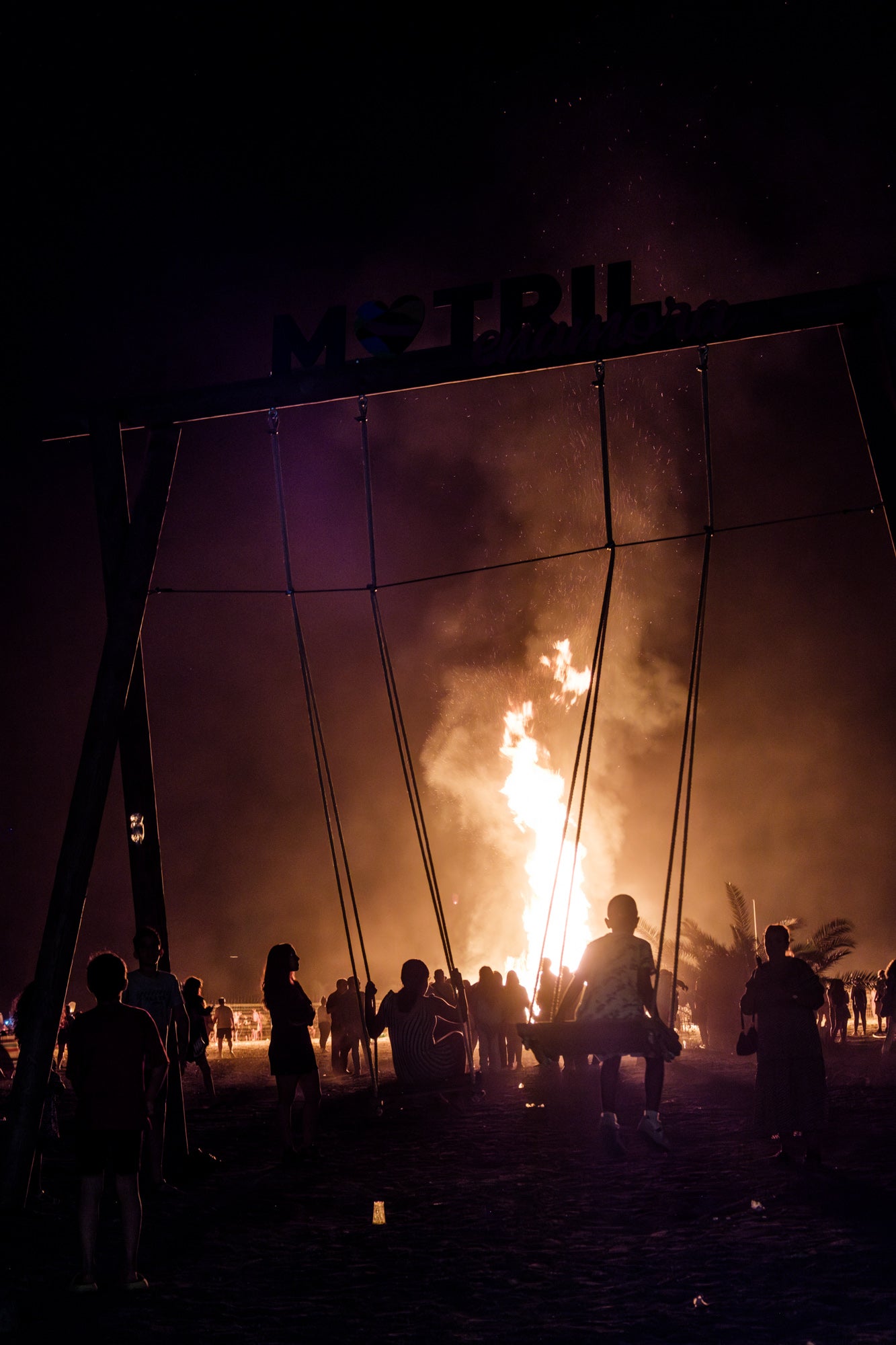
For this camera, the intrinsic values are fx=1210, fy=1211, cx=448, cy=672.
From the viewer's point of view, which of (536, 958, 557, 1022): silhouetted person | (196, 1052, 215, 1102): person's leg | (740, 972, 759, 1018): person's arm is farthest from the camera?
(196, 1052, 215, 1102): person's leg

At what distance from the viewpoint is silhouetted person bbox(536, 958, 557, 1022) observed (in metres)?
11.9

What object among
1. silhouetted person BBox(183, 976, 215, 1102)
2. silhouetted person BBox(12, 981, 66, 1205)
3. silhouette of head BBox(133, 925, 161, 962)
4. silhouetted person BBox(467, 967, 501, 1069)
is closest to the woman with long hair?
silhouetted person BBox(183, 976, 215, 1102)

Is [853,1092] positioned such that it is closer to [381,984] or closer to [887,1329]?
[887,1329]

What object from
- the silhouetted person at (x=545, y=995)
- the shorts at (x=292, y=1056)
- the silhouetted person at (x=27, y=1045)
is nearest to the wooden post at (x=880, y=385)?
the silhouetted person at (x=545, y=995)

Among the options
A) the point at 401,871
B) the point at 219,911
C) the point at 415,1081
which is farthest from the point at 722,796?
the point at 415,1081

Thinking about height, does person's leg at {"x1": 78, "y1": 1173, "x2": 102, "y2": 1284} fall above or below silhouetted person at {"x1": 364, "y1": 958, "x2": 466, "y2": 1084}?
below

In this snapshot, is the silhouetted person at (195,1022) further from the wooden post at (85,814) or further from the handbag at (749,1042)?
the handbag at (749,1042)

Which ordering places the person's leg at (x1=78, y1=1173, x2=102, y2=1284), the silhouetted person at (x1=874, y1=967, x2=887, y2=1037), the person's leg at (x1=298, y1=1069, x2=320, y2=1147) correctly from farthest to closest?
the silhouetted person at (x1=874, y1=967, x2=887, y2=1037)
the person's leg at (x1=298, y1=1069, x2=320, y2=1147)
the person's leg at (x1=78, y1=1173, x2=102, y2=1284)

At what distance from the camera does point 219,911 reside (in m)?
65.2

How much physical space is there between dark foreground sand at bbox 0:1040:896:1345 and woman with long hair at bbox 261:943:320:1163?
1.11 feet

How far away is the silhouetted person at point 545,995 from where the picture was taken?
11.9 meters

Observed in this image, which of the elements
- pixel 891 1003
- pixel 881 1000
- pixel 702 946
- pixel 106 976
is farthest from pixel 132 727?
pixel 702 946

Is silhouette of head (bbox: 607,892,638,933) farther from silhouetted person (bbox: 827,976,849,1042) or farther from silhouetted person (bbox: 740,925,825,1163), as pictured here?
silhouetted person (bbox: 827,976,849,1042)

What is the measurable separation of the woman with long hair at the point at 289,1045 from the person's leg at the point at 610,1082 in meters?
2.40
